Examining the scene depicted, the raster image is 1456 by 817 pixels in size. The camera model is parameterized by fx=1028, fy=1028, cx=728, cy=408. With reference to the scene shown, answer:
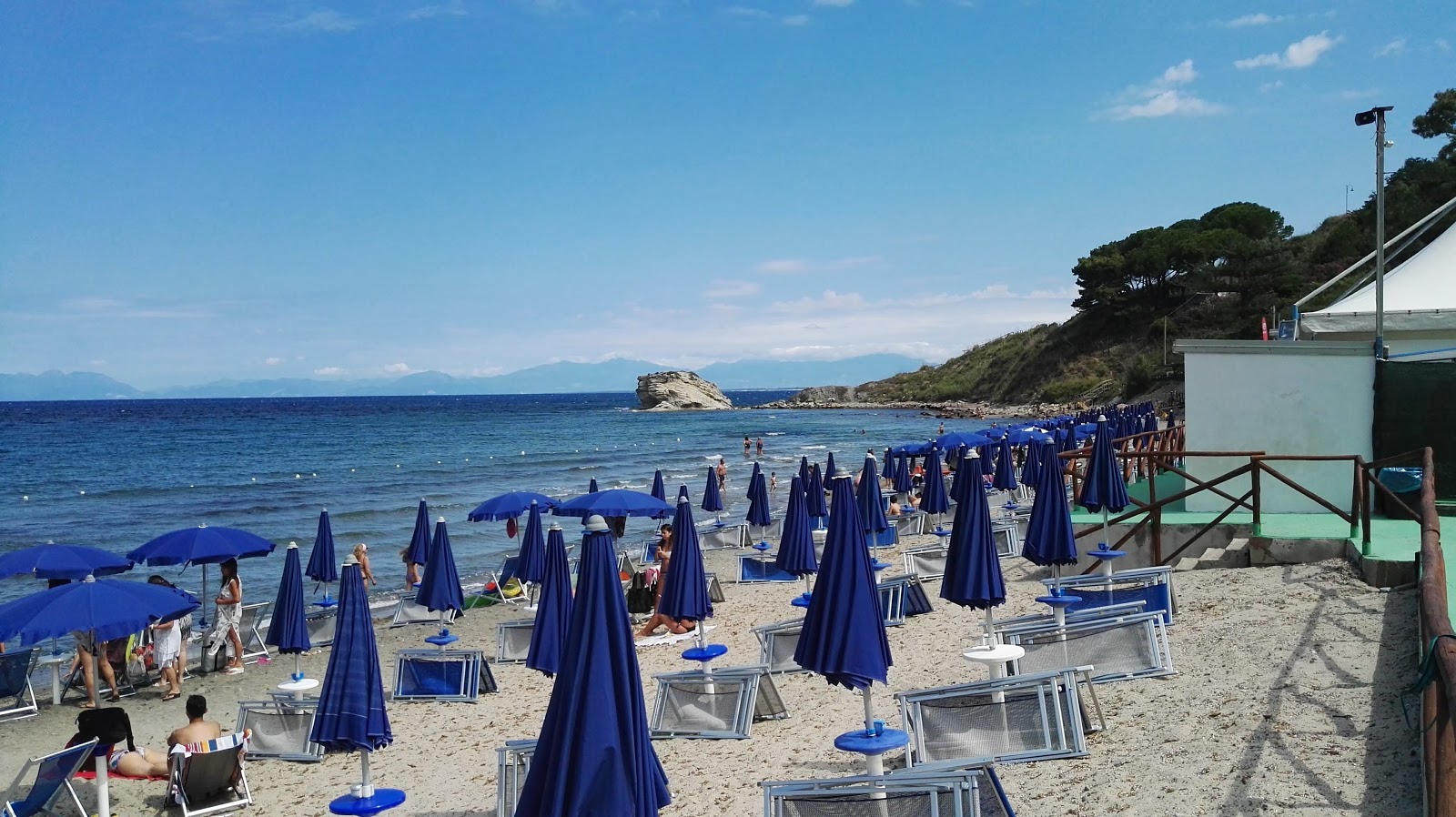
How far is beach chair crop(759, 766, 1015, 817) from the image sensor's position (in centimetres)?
490

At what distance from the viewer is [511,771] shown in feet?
22.7

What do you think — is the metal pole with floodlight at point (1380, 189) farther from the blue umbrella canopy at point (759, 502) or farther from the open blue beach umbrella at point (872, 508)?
the blue umbrella canopy at point (759, 502)

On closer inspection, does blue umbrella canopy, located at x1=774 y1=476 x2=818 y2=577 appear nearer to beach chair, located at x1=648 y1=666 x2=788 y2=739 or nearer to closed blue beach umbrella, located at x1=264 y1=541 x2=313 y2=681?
beach chair, located at x1=648 y1=666 x2=788 y2=739

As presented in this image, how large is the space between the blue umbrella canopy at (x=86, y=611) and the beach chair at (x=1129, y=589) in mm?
8294

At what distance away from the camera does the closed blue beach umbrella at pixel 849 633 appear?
19.5ft

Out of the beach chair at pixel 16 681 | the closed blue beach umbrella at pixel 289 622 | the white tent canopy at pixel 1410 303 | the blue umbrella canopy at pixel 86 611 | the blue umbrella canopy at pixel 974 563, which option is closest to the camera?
the blue umbrella canopy at pixel 974 563

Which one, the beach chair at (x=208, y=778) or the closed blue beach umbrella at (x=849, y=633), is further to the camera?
the beach chair at (x=208, y=778)

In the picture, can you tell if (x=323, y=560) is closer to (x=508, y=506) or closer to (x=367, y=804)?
(x=508, y=506)

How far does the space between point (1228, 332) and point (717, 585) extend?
50.1 m

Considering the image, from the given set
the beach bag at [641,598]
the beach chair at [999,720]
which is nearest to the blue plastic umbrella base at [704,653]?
the beach chair at [999,720]

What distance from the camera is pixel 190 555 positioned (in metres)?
12.5

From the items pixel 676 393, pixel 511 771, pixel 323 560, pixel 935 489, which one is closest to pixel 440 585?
pixel 323 560

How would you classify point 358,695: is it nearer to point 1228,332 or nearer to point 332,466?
point 332,466

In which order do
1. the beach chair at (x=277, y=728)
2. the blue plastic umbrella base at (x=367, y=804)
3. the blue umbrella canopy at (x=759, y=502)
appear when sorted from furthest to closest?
the blue umbrella canopy at (x=759, y=502)
the beach chair at (x=277, y=728)
the blue plastic umbrella base at (x=367, y=804)
